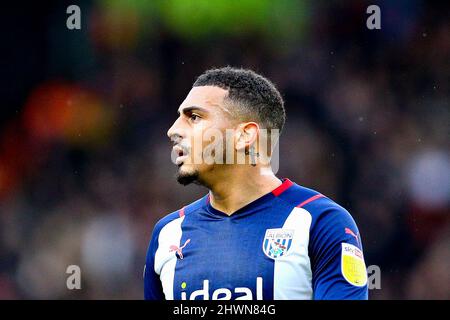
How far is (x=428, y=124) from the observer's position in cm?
895

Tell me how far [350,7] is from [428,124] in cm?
181

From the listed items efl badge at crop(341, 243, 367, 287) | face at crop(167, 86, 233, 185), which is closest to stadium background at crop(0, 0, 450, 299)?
face at crop(167, 86, 233, 185)

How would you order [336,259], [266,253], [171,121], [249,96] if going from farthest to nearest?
[171,121], [249,96], [266,253], [336,259]

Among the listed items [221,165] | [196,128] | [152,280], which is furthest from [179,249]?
[196,128]

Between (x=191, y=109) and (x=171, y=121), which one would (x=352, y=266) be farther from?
(x=171, y=121)

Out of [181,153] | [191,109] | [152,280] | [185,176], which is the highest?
[191,109]

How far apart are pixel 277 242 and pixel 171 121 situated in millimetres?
5710

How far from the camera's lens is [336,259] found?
3650mm

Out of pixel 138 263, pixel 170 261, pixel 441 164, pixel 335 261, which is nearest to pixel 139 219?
pixel 138 263

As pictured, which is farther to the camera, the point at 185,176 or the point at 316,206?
the point at 185,176

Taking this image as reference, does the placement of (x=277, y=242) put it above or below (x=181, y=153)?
below

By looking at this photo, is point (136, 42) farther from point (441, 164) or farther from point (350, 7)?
point (441, 164)

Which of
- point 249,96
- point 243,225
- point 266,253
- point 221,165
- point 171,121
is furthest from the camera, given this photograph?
point 171,121
